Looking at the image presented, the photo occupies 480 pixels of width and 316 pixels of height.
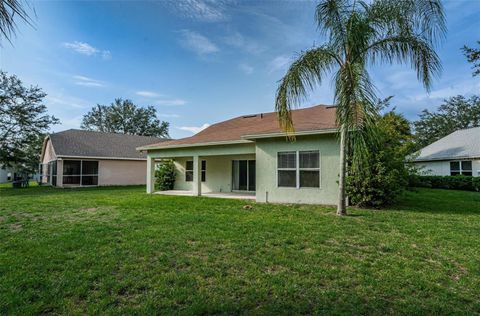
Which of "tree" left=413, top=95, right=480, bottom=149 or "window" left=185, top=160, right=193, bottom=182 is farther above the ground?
"tree" left=413, top=95, right=480, bottom=149

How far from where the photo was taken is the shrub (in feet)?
57.9

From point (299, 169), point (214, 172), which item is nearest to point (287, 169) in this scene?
point (299, 169)

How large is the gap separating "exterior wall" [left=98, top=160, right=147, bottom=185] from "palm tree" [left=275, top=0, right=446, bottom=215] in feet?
64.2

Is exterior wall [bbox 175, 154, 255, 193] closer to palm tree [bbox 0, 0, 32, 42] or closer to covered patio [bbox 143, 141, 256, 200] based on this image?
covered patio [bbox 143, 141, 256, 200]

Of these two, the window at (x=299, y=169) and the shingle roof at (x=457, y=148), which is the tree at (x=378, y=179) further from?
the shingle roof at (x=457, y=148)

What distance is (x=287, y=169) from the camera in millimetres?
10945

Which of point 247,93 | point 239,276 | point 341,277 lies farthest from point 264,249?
point 247,93

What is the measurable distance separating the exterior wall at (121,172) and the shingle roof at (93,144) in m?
0.71

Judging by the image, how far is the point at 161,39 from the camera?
13742mm

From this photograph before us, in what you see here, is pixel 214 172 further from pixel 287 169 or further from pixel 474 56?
pixel 474 56

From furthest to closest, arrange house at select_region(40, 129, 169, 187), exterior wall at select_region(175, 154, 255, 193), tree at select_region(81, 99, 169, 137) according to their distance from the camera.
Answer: tree at select_region(81, 99, 169, 137) → house at select_region(40, 129, 169, 187) → exterior wall at select_region(175, 154, 255, 193)

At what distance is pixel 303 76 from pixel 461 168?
58.5ft

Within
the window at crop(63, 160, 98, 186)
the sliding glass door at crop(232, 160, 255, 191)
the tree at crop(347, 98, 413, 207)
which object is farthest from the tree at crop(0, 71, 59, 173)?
the tree at crop(347, 98, 413, 207)

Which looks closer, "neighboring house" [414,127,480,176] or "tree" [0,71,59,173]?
"neighboring house" [414,127,480,176]
